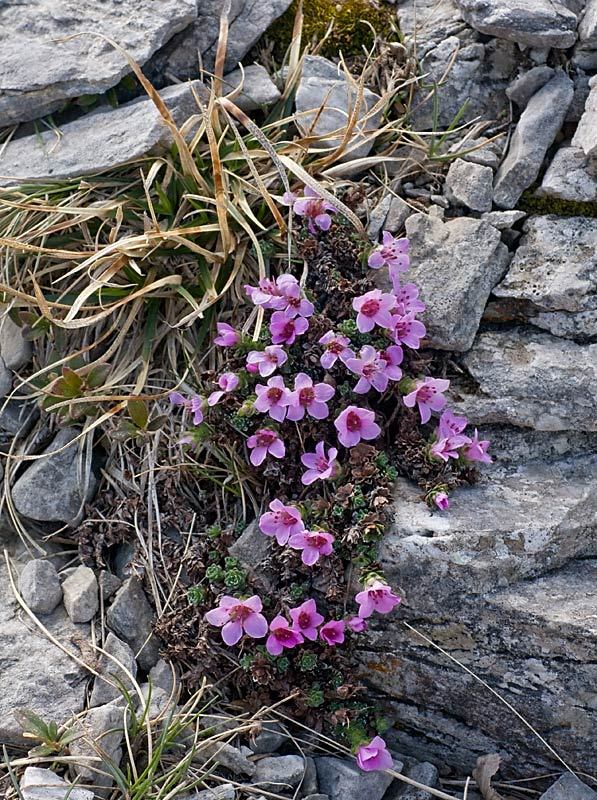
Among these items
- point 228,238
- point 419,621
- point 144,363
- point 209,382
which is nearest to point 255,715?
point 419,621

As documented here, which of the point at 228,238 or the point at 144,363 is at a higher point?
the point at 228,238

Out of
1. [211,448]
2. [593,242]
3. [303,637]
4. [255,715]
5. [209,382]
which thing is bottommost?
[255,715]

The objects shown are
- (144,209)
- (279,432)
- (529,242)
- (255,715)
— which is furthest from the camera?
(144,209)

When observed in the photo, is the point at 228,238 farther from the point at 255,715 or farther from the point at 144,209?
the point at 255,715

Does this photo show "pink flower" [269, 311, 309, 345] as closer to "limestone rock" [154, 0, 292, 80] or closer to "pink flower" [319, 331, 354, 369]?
"pink flower" [319, 331, 354, 369]

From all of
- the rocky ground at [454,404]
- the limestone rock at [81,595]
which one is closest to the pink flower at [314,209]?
the rocky ground at [454,404]

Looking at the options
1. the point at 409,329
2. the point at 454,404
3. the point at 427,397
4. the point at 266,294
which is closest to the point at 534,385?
the point at 454,404

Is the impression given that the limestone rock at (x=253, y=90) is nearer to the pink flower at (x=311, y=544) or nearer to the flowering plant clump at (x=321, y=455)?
the flowering plant clump at (x=321, y=455)
